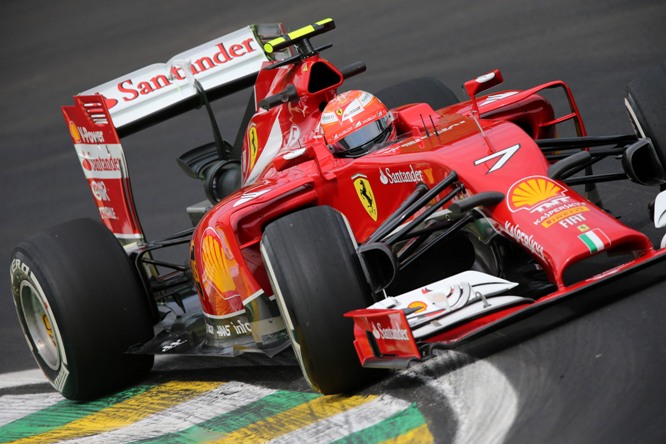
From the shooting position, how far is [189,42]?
15.1 metres

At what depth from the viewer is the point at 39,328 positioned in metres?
7.16

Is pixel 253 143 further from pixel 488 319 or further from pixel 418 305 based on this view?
pixel 488 319

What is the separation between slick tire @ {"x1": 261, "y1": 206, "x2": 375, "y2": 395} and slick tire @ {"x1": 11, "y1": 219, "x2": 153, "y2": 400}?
173 cm

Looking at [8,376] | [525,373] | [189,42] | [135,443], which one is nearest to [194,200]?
[8,376]

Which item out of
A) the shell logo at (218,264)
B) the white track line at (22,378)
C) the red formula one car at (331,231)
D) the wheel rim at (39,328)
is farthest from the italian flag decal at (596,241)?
the white track line at (22,378)

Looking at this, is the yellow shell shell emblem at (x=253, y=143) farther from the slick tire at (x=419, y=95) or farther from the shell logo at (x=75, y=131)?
the shell logo at (x=75, y=131)

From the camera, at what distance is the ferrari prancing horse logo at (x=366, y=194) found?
6.12 meters

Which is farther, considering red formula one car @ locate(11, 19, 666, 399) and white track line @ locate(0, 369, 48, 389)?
white track line @ locate(0, 369, 48, 389)

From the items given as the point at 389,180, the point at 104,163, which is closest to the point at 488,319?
the point at 389,180

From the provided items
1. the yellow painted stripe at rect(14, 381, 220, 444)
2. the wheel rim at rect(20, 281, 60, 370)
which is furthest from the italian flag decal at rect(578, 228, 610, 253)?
the wheel rim at rect(20, 281, 60, 370)

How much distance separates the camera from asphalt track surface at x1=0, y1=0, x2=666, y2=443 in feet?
14.0

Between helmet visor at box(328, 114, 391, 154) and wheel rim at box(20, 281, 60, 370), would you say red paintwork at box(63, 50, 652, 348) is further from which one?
wheel rim at box(20, 281, 60, 370)

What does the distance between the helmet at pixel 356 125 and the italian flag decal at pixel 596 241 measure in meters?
1.81

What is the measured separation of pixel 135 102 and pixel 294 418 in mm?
3660
